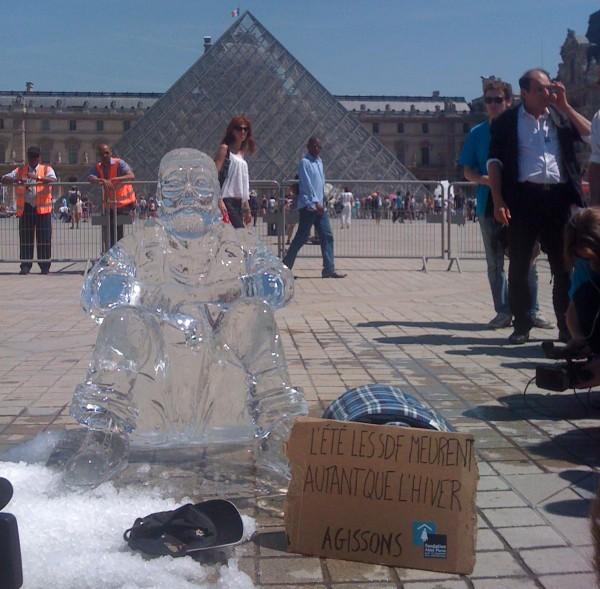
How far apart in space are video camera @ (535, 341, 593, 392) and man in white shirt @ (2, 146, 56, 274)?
8813 mm

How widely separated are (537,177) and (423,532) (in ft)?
11.8

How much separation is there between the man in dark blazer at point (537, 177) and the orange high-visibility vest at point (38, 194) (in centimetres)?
710

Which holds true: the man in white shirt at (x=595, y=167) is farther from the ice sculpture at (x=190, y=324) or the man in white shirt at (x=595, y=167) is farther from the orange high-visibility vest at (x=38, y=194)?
the orange high-visibility vest at (x=38, y=194)

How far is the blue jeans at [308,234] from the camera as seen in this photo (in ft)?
32.4

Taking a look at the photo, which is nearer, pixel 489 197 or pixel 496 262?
pixel 489 197

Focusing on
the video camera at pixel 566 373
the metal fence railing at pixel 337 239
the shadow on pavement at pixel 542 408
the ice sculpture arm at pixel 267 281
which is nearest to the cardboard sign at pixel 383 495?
the ice sculpture arm at pixel 267 281

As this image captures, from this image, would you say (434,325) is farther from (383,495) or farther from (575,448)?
(383,495)

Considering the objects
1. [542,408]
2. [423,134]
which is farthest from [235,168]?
[423,134]

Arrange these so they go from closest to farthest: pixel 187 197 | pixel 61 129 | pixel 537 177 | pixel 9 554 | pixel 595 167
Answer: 1. pixel 9 554
2. pixel 187 197
3. pixel 595 167
4. pixel 537 177
5. pixel 61 129

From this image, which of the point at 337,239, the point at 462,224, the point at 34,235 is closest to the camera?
the point at 34,235

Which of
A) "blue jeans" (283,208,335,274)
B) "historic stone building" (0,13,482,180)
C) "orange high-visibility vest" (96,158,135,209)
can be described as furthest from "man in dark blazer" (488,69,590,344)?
"historic stone building" (0,13,482,180)

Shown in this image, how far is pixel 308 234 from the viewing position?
10336 millimetres

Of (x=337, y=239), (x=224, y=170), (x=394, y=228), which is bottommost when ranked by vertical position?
(x=337, y=239)

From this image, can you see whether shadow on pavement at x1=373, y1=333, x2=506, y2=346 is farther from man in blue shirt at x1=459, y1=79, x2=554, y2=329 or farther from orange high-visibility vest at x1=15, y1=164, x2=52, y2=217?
orange high-visibility vest at x1=15, y1=164, x2=52, y2=217
